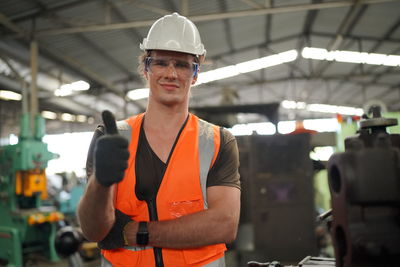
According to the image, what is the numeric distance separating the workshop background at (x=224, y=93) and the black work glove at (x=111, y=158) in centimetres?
66

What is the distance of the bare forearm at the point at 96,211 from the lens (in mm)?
1143

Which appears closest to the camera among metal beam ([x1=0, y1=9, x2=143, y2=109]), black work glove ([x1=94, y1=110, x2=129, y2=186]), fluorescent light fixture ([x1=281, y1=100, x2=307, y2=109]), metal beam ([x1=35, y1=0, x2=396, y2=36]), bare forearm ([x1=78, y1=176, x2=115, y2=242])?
black work glove ([x1=94, y1=110, x2=129, y2=186])

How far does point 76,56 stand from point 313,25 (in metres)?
5.76

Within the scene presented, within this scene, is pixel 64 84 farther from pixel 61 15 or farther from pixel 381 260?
pixel 381 260

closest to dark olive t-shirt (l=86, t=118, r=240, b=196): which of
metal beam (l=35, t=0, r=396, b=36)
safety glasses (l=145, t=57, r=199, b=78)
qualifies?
safety glasses (l=145, t=57, r=199, b=78)

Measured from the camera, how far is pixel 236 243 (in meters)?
4.32

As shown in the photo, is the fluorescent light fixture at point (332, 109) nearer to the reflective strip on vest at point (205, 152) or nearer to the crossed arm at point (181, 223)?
the reflective strip on vest at point (205, 152)

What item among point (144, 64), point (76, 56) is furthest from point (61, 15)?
point (144, 64)

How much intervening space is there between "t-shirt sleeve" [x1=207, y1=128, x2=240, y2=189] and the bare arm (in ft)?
0.08

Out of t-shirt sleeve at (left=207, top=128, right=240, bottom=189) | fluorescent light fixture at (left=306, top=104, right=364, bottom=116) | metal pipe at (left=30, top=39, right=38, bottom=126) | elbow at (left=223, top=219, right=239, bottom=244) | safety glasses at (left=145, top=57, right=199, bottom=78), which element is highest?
fluorescent light fixture at (left=306, top=104, right=364, bottom=116)

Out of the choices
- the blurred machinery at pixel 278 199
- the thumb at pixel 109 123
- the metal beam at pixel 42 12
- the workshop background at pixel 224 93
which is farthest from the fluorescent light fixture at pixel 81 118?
the thumb at pixel 109 123

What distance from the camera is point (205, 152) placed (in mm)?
1491

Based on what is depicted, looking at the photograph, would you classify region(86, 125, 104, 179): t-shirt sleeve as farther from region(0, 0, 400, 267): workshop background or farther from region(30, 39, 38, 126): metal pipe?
region(30, 39, 38, 126): metal pipe

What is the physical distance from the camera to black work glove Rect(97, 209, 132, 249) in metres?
1.34
